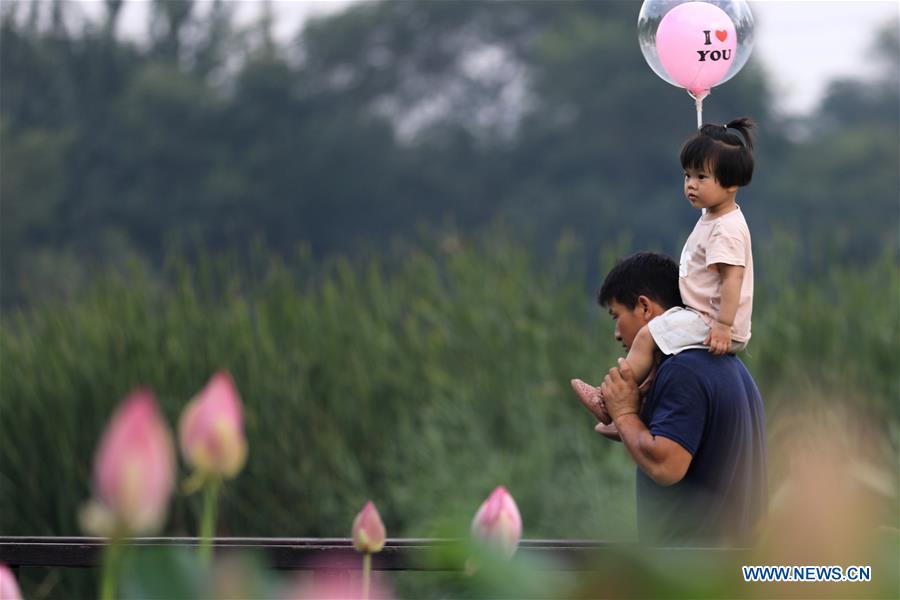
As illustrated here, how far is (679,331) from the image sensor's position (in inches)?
95.7

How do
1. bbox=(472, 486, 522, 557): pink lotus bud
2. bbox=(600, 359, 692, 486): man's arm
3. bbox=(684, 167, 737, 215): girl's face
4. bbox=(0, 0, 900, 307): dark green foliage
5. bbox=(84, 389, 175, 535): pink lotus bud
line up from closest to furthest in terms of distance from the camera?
bbox=(84, 389, 175, 535): pink lotus bud, bbox=(472, 486, 522, 557): pink lotus bud, bbox=(600, 359, 692, 486): man's arm, bbox=(684, 167, 737, 215): girl's face, bbox=(0, 0, 900, 307): dark green foliage

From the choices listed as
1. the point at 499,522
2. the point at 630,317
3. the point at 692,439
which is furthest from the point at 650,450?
the point at 499,522

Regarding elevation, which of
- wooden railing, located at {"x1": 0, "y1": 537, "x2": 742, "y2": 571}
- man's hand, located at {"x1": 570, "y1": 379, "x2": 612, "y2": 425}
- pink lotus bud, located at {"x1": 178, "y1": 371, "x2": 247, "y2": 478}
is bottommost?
pink lotus bud, located at {"x1": 178, "y1": 371, "x2": 247, "y2": 478}

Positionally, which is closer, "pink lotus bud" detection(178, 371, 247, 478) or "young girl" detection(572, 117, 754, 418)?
"pink lotus bud" detection(178, 371, 247, 478)

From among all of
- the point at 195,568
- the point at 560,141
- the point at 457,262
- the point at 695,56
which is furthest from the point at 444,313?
the point at 560,141

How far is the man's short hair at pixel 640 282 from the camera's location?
255 centimetres

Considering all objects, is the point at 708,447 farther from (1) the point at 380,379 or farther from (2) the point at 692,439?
(1) the point at 380,379

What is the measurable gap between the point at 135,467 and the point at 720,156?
1867 mm

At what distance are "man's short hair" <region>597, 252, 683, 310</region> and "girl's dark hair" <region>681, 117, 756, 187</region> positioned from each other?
171 millimetres

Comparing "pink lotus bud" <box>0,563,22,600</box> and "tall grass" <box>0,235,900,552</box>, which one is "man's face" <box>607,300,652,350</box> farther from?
"tall grass" <box>0,235,900,552</box>

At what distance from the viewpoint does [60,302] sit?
27.8 ft

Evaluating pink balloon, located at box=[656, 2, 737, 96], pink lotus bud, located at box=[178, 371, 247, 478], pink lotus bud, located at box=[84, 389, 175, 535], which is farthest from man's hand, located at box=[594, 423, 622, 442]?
pink lotus bud, located at box=[84, 389, 175, 535]

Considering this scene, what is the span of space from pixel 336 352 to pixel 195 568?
7034 mm

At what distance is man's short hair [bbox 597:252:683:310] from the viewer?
8.37 ft
